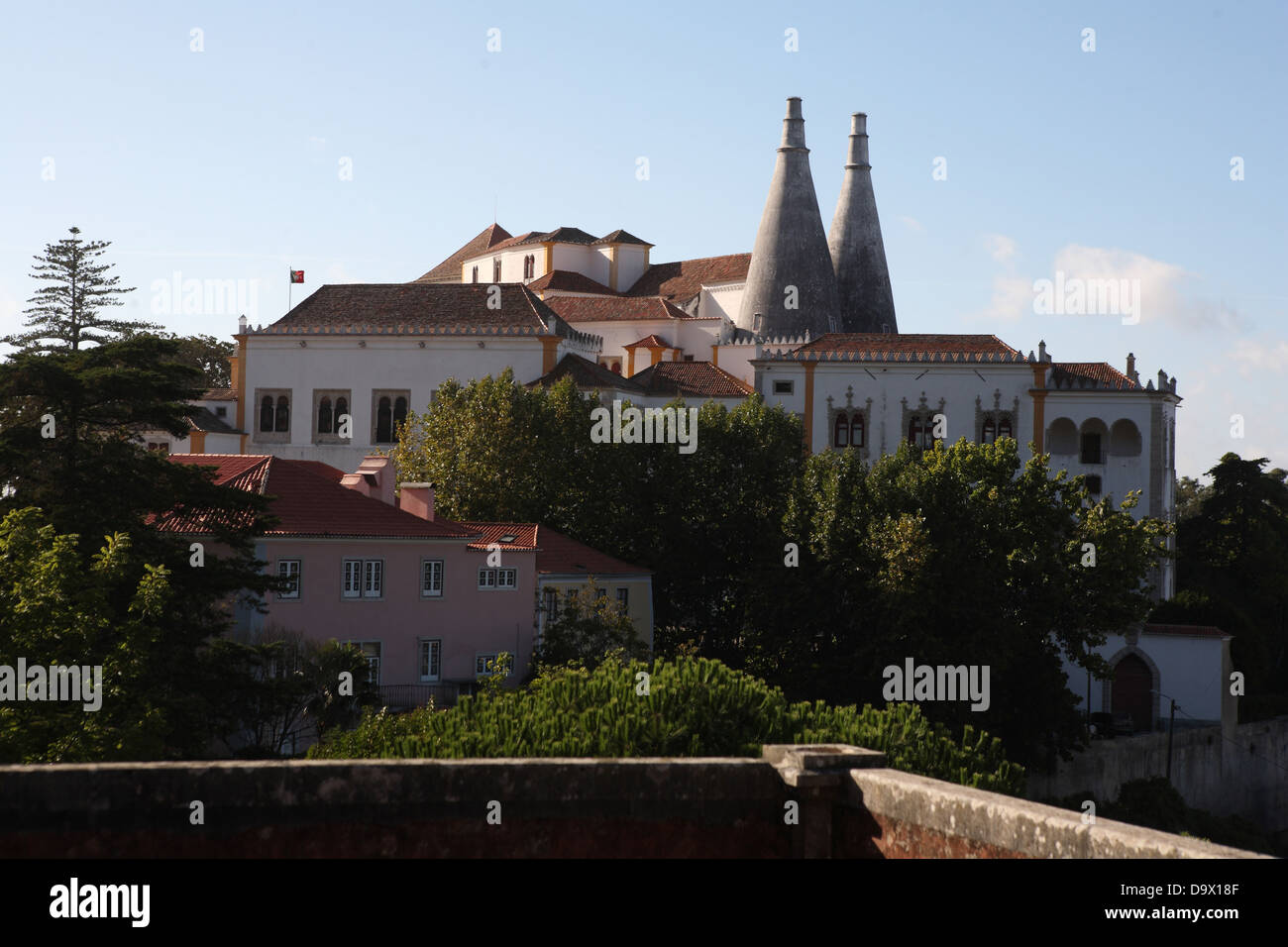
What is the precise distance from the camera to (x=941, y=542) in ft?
153

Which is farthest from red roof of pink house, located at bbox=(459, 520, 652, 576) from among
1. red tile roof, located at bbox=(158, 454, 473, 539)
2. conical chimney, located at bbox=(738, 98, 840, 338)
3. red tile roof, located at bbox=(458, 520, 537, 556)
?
conical chimney, located at bbox=(738, 98, 840, 338)

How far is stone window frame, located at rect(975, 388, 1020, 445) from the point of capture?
229 feet

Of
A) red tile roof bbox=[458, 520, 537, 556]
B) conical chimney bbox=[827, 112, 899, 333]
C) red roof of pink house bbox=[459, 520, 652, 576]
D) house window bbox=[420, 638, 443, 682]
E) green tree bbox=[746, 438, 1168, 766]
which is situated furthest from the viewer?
conical chimney bbox=[827, 112, 899, 333]

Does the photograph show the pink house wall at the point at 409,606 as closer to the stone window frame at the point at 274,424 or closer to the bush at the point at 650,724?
the bush at the point at 650,724

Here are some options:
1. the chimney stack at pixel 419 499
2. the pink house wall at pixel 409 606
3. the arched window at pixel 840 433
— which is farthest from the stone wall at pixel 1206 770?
the arched window at pixel 840 433

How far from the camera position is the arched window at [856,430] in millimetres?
70188

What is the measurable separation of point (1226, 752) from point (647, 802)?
159ft

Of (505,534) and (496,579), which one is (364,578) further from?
(505,534)

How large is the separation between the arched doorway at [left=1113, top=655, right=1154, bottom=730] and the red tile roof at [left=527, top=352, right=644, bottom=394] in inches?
944

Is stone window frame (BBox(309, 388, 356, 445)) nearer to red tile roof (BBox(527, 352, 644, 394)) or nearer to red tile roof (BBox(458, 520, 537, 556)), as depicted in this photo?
red tile roof (BBox(527, 352, 644, 394))

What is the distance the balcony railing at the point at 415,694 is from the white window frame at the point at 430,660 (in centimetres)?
51

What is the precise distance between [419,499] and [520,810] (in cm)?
3605
